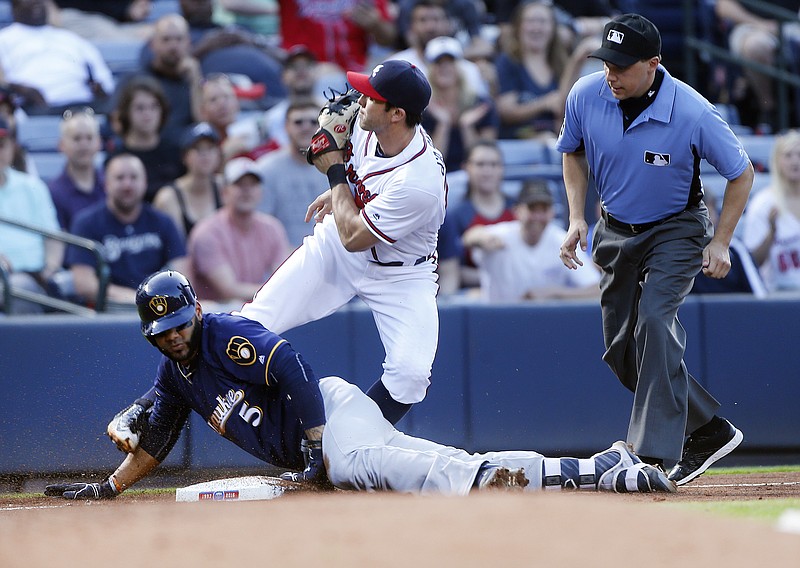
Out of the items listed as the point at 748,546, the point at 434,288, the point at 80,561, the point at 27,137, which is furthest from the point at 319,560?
the point at 27,137

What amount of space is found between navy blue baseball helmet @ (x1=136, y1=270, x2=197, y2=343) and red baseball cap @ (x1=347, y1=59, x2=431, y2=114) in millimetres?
1191

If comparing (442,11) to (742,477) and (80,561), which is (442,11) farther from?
(80,561)

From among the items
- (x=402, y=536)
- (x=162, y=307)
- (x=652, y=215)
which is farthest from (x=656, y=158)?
(x=402, y=536)

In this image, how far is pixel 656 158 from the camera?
527 cm

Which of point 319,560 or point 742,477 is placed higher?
point 319,560

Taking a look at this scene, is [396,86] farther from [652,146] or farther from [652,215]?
[652,215]

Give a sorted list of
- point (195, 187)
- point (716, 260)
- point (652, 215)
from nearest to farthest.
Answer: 1. point (716, 260)
2. point (652, 215)
3. point (195, 187)

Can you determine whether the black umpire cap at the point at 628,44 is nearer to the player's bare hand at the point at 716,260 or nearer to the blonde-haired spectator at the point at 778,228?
the player's bare hand at the point at 716,260

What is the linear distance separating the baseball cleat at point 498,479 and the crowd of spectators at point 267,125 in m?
3.29

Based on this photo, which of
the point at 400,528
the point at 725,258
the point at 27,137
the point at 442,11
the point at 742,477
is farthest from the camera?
the point at 442,11

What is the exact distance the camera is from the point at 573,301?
7.69 meters

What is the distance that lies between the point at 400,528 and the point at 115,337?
3.77 metres

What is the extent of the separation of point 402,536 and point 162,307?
6.02 feet

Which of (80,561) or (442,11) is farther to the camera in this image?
(442,11)
